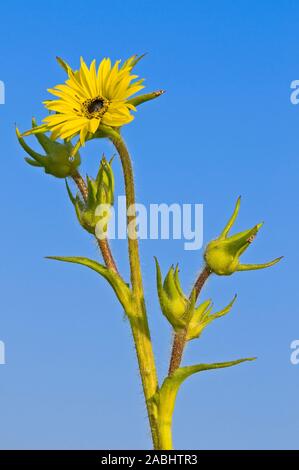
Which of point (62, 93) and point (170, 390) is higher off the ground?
point (62, 93)

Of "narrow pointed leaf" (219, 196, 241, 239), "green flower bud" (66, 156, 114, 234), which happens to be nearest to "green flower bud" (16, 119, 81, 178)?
"green flower bud" (66, 156, 114, 234)

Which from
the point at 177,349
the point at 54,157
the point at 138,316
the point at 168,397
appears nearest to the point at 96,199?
the point at 54,157

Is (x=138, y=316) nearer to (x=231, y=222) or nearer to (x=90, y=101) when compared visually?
(x=231, y=222)

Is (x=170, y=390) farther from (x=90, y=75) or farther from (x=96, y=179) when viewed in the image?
(x=90, y=75)

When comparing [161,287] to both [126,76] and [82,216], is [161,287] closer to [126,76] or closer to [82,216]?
[82,216]

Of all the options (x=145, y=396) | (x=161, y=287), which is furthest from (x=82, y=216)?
(x=145, y=396)
